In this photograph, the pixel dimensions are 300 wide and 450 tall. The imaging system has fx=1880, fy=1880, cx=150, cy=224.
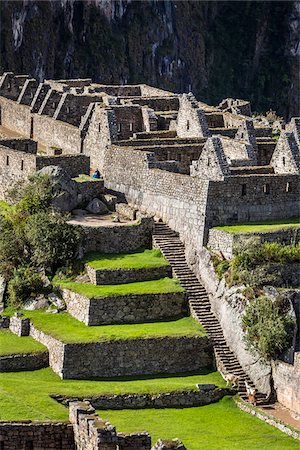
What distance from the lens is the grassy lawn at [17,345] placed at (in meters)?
53.6

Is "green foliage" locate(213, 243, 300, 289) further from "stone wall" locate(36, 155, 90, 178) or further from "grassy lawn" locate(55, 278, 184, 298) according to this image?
"stone wall" locate(36, 155, 90, 178)

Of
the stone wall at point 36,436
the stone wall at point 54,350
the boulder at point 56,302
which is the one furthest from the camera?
the boulder at point 56,302

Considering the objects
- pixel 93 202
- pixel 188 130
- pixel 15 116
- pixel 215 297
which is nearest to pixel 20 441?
pixel 215 297

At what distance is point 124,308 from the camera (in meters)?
55.8

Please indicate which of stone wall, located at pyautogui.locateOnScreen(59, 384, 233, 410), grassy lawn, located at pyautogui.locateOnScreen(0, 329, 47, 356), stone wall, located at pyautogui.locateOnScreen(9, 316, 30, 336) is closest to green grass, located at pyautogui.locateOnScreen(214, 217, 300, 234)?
stone wall, located at pyautogui.locateOnScreen(59, 384, 233, 410)

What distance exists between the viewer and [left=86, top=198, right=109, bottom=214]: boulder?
202 feet

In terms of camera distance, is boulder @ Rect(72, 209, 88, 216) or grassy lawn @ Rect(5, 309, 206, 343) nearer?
grassy lawn @ Rect(5, 309, 206, 343)

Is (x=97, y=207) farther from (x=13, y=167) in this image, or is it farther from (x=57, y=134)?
(x=57, y=134)

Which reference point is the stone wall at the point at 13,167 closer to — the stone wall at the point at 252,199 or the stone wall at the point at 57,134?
the stone wall at the point at 57,134

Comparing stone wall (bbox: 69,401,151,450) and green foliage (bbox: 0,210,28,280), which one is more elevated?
green foliage (bbox: 0,210,28,280)

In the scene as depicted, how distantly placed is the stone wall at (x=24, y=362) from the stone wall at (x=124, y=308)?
7.07ft

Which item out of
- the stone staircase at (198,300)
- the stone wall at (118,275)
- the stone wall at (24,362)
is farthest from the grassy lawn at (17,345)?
the stone staircase at (198,300)

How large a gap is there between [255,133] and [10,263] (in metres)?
14.2

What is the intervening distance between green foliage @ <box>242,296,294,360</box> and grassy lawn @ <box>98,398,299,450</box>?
2768mm
